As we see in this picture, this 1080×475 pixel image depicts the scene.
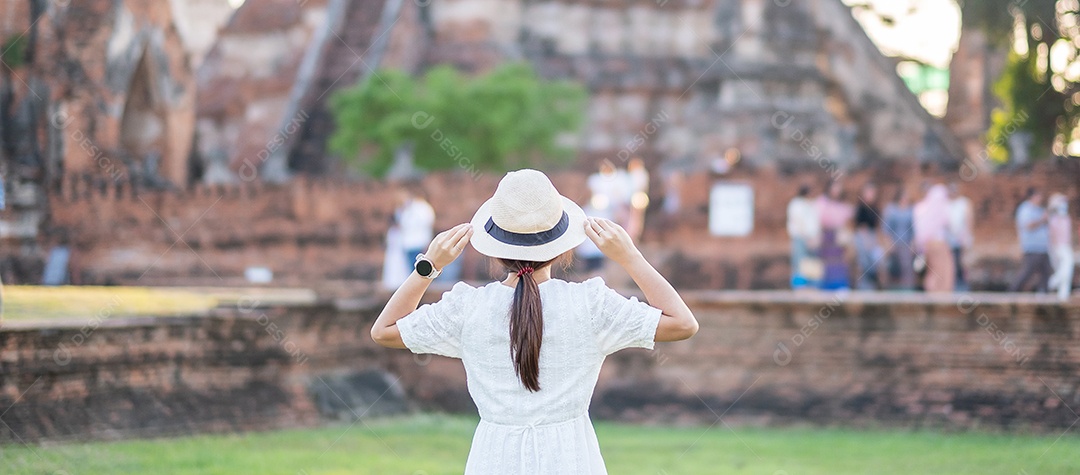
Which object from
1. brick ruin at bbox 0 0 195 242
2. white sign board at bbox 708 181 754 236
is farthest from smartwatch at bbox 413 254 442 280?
white sign board at bbox 708 181 754 236

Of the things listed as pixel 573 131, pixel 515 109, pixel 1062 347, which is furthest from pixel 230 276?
pixel 1062 347

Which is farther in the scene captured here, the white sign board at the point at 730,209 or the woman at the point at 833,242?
the white sign board at the point at 730,209

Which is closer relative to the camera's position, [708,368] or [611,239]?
[611,239]

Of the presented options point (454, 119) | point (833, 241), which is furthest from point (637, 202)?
point (454, 119)

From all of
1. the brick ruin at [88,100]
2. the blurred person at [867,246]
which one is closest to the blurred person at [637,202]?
the blurred person at [867,246]

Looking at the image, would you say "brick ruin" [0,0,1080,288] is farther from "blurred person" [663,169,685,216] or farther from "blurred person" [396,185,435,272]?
"blurred person" [396,185,435,272]

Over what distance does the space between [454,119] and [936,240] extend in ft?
41.7

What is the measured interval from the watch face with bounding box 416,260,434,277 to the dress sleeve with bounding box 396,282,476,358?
9 cm

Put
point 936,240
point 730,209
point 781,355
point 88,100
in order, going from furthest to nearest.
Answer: point 88,100, point 730,209, point 936,240, point 781,355

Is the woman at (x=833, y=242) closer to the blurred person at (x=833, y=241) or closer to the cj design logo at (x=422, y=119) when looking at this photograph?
the blurred person at (x=833, y=241)

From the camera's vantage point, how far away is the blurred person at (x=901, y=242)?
55.8 feet

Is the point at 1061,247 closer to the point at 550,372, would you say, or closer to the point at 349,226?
the point at 550,372

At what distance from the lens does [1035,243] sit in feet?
47.4

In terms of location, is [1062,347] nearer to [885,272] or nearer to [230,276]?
[885,272]
